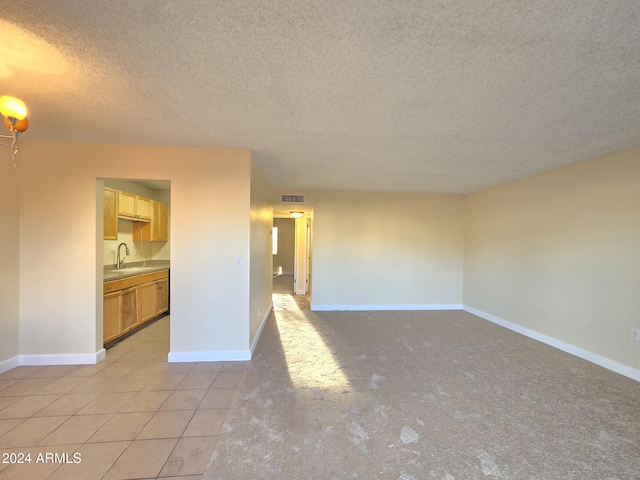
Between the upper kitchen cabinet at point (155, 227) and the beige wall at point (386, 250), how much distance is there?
286 centimetres

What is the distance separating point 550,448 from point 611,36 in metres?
2.45

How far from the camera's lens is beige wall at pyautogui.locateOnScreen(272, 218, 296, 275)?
1170 centimetres

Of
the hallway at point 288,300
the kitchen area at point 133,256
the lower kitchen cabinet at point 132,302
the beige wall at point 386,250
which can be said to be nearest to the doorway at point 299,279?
the hallway at point 288,300

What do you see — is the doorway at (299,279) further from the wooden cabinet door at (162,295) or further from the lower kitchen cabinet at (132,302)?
the lower kitchen cabinet at (132,302)

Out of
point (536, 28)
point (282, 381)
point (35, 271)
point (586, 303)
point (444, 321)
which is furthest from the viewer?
point (444, 321)

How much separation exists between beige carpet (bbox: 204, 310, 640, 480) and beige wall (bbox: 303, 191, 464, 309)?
185 centimetres

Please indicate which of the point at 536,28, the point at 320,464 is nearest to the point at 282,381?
the point at 320,464

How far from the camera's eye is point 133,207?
168 inches

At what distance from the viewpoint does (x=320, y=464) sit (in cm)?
160

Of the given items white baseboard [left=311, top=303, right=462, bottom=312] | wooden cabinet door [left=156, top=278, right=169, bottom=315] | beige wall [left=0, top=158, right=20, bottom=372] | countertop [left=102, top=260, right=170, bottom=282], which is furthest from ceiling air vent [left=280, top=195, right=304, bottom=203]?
beige wall [left=0, top=158, right=20, bottom=372]

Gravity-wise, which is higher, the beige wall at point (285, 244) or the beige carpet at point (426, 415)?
the beige wall at point (285, 244)

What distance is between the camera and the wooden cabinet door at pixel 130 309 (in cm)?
353

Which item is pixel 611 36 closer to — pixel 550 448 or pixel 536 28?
pixel 536 28

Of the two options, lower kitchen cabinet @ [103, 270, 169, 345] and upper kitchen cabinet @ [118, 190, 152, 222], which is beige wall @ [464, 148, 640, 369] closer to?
lower kitchen cabinet @ [103, 270, 169, 345]
